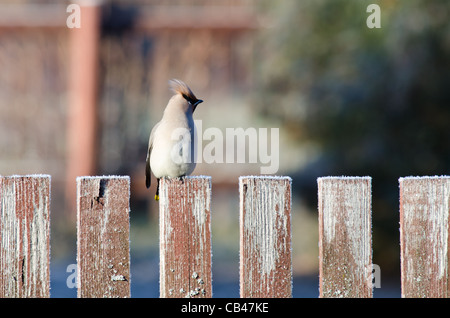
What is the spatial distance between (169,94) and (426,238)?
5.63m

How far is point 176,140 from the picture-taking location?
3.14 meters

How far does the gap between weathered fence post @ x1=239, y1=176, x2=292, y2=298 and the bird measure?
101cm

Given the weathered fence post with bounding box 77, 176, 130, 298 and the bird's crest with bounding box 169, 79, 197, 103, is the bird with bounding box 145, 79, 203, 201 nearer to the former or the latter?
the bird's crest with bounding box 169, 79, 197, 103

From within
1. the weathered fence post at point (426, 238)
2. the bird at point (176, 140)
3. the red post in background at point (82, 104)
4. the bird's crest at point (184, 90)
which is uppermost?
the red post in background at point (82, 104)

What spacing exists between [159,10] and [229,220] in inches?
96.7

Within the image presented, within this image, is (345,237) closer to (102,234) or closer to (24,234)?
(102,234)

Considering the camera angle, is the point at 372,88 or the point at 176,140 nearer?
the point at 176,140

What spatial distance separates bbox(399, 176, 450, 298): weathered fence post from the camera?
2062mm

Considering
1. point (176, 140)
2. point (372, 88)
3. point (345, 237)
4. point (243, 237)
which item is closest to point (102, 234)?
point (243, 237)

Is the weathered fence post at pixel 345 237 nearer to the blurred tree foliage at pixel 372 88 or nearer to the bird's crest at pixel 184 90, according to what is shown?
the bird's crest at pixel 184 90

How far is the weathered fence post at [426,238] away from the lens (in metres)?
2.06

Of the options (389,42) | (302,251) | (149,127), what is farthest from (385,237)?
(149,127)

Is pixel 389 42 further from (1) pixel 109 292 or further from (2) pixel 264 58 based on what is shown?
(1) pixel 109 292

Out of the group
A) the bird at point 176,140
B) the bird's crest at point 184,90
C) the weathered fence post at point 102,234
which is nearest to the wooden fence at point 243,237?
the weathered fence post at point 102,234
